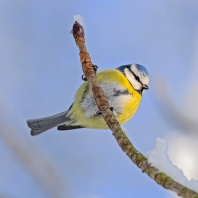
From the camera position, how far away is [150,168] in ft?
1.20

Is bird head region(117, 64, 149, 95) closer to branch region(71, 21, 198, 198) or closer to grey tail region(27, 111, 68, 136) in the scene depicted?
grey tail region(27, 111, 68, 136)

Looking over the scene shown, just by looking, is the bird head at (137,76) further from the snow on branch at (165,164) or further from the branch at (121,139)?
the snow on branch at (165,164)

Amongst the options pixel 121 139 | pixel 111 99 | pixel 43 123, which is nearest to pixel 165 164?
pixel 121 139

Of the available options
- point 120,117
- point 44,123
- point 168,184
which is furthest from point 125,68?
point 168,184

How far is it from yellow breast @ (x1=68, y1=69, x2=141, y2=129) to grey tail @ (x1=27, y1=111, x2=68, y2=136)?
7cm

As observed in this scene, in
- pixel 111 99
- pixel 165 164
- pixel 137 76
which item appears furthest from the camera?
pixel 137 76

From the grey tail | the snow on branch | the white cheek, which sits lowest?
the snow on branch

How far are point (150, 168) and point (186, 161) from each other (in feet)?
2.81

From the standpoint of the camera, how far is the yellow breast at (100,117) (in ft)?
3.27

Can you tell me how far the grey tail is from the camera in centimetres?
114

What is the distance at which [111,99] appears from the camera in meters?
0.98

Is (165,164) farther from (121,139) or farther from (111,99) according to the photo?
(111,99)

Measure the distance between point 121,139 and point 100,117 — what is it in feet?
1.82

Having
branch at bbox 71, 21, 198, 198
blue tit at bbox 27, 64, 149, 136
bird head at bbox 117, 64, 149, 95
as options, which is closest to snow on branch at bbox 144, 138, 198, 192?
branch at bbox 71, 21, 198, 198
